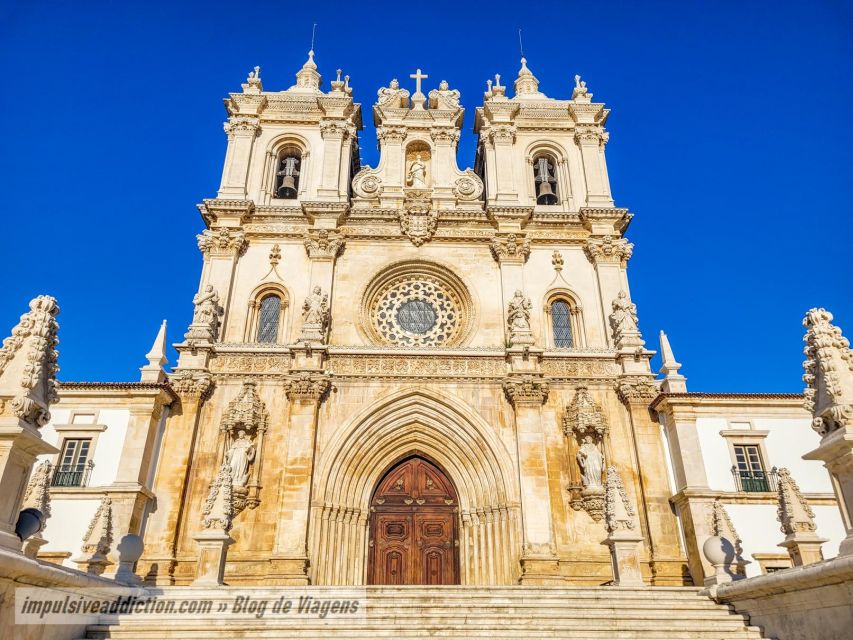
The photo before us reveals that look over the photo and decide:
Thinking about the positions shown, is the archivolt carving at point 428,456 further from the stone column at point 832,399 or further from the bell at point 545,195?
the bell at point 545,195

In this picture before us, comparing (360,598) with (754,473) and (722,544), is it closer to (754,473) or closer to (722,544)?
(722,544)

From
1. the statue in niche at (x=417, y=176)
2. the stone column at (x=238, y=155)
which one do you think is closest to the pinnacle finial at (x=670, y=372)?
the statue in niche at (x=417, y=176)

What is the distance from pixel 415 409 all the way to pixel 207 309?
7.78 m

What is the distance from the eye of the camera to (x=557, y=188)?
24141 millimetres

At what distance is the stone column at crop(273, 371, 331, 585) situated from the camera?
15.6 m

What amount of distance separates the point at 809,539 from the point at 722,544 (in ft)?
7.49

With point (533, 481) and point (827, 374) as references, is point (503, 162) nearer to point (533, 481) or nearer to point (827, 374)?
point (533, 481)

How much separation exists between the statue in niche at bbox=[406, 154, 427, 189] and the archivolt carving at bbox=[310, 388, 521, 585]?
943 cm

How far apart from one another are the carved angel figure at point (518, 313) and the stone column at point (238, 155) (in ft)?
36.5

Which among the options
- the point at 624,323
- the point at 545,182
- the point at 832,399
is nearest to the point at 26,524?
the point at 832,399

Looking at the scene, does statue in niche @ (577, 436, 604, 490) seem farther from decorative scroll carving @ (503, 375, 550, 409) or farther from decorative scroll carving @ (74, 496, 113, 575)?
decorative scroll carving @ (74, 496, 113, 575)

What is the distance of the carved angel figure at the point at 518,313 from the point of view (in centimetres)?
1925

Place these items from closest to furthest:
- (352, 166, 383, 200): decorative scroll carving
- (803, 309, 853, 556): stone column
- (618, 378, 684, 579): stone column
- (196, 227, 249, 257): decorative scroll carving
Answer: (803, 309, 853, 556): stone column → (618, 378, 684, 579): stone column → (196, 227, 249, 257): decorative scroll carving → (352, 166, 383, 200): decorative scroll carving

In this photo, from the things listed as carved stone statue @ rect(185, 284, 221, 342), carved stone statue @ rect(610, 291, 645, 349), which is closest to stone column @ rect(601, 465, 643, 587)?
carved stone statue @ rect(610, 291, 645, 349)
